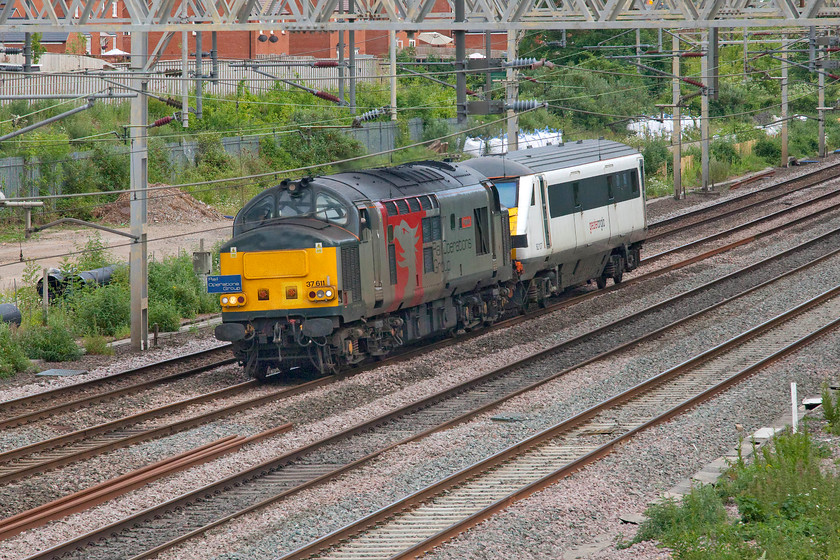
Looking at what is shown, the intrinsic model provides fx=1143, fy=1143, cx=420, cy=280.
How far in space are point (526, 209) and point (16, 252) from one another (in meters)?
18.6

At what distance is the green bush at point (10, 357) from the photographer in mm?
19191

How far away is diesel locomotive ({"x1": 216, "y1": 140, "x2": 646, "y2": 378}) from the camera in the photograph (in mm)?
17344

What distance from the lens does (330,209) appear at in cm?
1778

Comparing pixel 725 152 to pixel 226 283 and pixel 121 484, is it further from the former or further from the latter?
pixel 121 484

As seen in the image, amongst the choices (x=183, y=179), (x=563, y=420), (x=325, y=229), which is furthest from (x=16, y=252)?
(x=563, y=420)

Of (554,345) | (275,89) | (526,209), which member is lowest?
(554,345)

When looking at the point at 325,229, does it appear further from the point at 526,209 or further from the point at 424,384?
the point at 526,209

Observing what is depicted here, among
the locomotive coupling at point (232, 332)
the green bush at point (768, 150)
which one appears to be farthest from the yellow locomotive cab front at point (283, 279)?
the green bush at point (768, 150)

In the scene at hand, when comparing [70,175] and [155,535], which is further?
[70,175]

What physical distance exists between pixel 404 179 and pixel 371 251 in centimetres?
230

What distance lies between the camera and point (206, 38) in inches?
2330

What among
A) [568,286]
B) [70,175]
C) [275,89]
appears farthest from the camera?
[275,89]

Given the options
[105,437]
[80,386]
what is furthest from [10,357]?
[105,437]

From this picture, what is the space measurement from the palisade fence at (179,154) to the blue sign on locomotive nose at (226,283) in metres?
20.1
